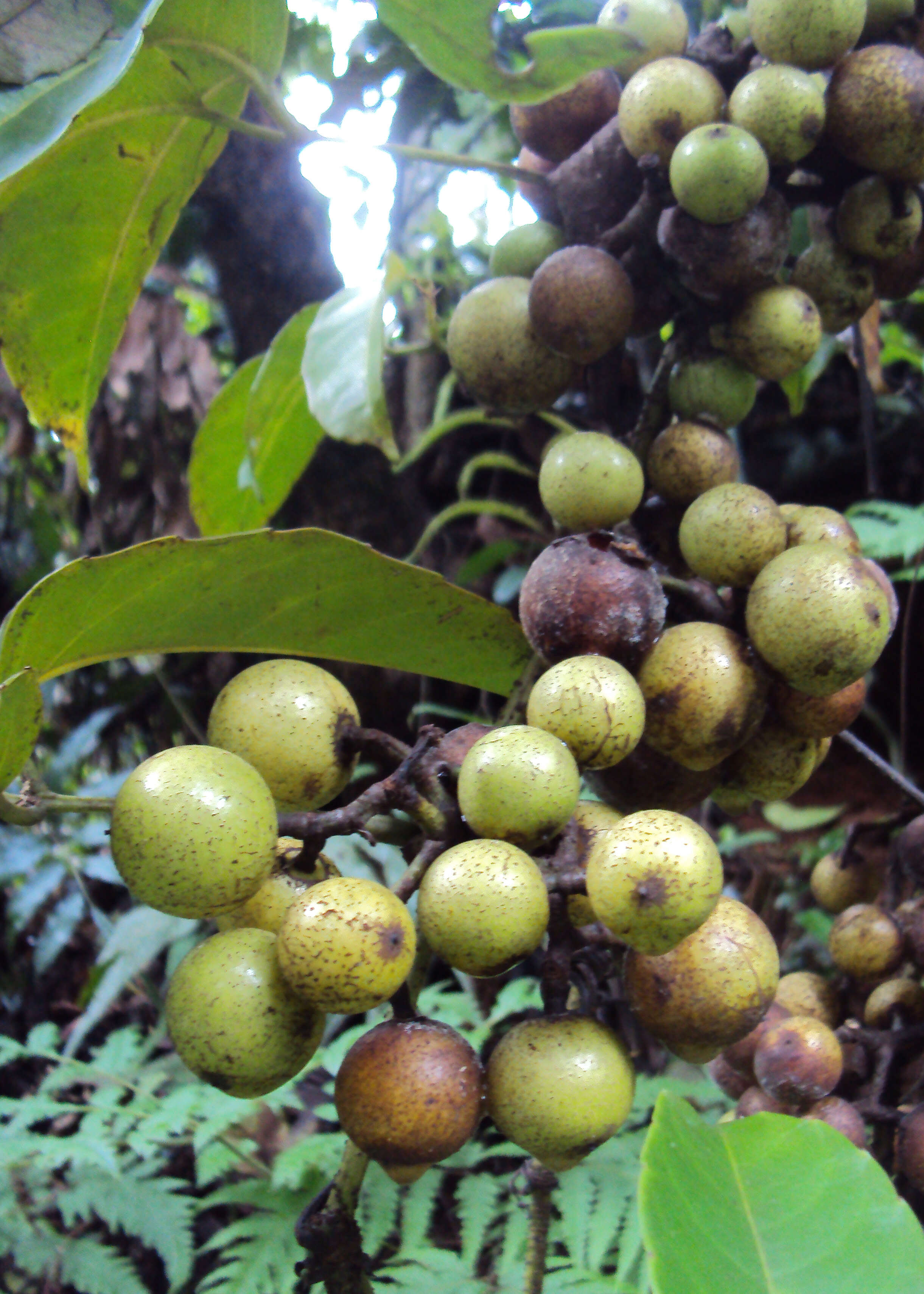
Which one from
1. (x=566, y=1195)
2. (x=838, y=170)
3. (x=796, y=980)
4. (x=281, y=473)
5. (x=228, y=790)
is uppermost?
(x=838, y=170)

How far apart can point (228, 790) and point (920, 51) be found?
83 centimetres

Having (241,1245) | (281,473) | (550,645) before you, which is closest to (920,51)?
(550,645)

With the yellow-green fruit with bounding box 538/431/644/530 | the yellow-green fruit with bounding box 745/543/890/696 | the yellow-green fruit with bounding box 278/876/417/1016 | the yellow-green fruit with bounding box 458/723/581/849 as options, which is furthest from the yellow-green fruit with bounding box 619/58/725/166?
the yellow-green fruit with bounding box 278/876/417/1016

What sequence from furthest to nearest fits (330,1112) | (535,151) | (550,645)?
(330,1112)
(535,151)
(550,645)

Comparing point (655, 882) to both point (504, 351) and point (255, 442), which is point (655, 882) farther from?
point (255, 442)

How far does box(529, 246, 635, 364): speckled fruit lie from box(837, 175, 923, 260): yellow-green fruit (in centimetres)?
20

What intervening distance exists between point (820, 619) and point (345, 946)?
35cm

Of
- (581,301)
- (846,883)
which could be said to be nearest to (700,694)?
(581,301)

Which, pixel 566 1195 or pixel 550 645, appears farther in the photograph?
pixel 566 1195

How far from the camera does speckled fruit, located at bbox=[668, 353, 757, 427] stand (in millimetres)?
783

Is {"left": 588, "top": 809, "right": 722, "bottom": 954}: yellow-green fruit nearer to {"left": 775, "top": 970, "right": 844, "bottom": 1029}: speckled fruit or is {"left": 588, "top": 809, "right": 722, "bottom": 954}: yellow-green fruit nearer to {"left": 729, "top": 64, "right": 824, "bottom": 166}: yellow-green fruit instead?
{"left": 775, "top": 970, "right": 844, "bottom": 1029}: speckled fruit

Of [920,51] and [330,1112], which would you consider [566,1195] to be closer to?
[330,1112]

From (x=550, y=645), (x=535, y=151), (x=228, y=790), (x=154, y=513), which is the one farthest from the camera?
(x=154, y=513)

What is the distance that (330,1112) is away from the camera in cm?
122
